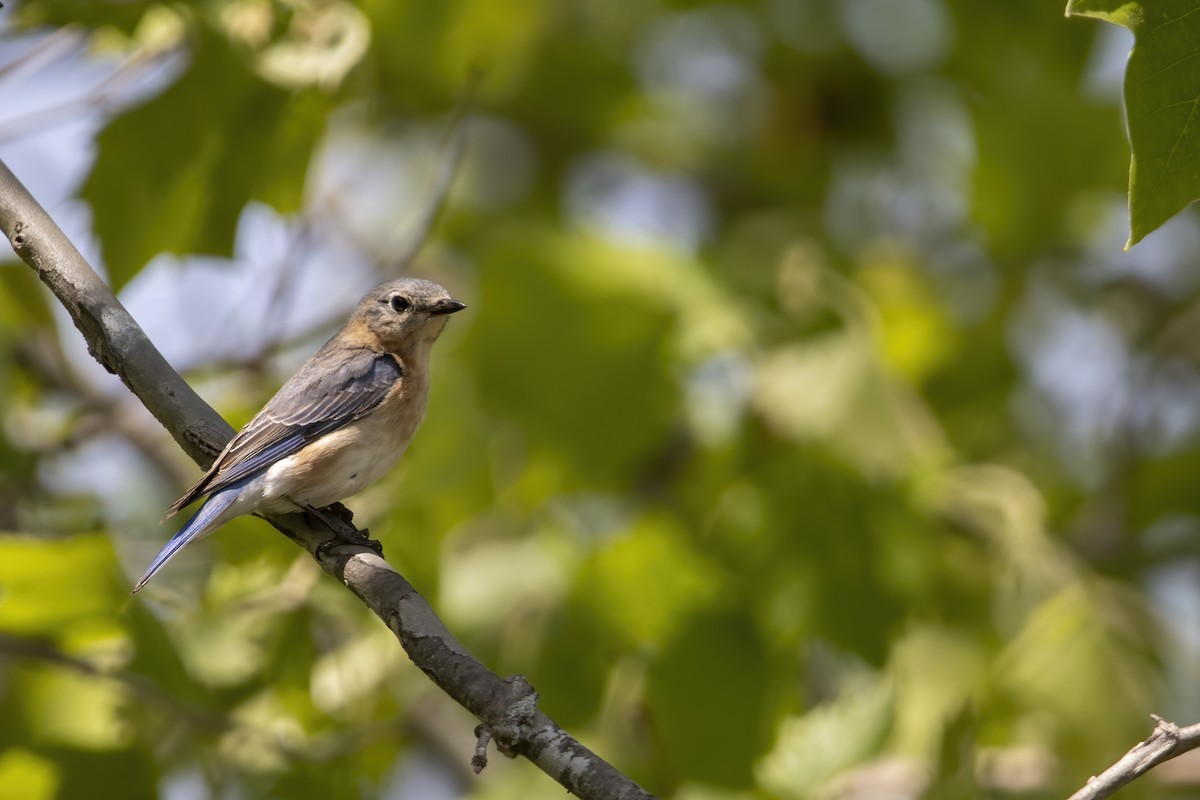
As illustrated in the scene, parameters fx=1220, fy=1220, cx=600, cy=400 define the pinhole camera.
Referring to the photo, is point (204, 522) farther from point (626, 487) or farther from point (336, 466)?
point (626, 487)

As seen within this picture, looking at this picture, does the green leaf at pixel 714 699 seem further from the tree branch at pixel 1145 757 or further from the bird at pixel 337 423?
the tree branch at pixel 1145 757

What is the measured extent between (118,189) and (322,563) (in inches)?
63.5

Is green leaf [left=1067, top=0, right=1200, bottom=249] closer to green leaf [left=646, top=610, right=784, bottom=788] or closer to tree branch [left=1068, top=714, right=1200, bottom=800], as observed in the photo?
tree branch [left=1068, top=714, right=1200, bottom=800]

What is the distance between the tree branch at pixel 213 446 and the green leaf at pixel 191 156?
60 cm

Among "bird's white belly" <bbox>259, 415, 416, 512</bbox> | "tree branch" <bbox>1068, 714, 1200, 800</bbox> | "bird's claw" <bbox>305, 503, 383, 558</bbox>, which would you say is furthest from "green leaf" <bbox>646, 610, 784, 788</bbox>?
"tree branch" <bbox>1068, 714, 1200, 800</bbox>

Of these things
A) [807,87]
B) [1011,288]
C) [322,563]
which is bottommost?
[322,563]

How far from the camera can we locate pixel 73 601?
3.97 m

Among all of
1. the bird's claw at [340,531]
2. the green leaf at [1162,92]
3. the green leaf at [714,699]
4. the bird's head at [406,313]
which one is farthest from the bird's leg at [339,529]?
the green leaf at [1162,92]

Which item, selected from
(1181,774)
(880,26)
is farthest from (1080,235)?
(1181,774)

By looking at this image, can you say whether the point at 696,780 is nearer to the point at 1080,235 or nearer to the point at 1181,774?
the point at 1181,774

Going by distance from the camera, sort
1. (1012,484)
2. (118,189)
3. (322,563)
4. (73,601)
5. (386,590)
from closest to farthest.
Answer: (386,590) < (322,563) < (73,601) < (118,189) < (1012,484)

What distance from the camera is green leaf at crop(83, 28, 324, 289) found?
4.22 metres

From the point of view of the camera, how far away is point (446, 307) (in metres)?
5.35

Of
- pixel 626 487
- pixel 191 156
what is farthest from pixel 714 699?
pixel 191 156
